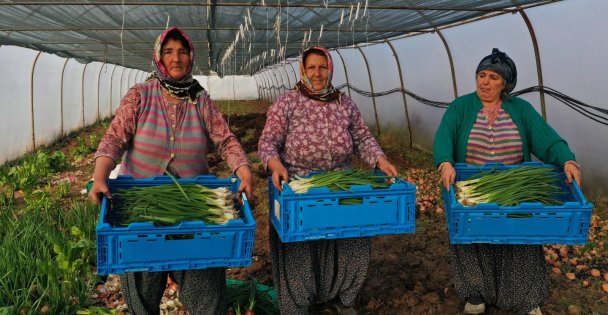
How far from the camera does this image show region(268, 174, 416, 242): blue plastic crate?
2.12 metres

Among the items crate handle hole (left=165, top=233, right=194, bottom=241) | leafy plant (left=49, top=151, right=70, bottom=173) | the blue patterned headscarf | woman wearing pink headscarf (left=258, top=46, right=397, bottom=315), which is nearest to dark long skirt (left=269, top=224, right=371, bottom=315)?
woman wearing pink headscarf (left=258, top=46, right=397, bottom=315)

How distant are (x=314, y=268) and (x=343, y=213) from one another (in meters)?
0.69

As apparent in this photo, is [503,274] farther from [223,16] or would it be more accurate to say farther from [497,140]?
[223,16]

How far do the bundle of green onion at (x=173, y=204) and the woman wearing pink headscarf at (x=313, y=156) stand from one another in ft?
1.73

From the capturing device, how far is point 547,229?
2211 millimetres

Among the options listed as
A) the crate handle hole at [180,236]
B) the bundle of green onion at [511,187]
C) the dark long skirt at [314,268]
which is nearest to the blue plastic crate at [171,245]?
the crate handle hole at [180,236]

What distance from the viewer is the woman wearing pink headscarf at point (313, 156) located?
2.63m

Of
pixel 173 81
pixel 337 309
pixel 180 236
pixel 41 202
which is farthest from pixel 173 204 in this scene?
pixel 41 202

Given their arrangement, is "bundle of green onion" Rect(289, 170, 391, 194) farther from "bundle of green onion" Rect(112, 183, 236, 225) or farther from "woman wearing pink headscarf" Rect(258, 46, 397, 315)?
"bundle of green onion" Rect(112, 183, 236, 225)

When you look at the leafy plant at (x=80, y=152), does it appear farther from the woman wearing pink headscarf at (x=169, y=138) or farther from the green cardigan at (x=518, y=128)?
the green cardigan at (x=518, y=128)

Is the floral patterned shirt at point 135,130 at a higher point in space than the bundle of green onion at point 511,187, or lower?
higher

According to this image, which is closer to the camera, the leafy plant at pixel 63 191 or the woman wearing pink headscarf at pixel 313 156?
the woman wearing pink headscarf at pixel 313 156

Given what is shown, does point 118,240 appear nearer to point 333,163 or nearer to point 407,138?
point 333,163

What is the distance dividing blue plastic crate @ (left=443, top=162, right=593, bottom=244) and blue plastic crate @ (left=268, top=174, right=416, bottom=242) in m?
0.24
